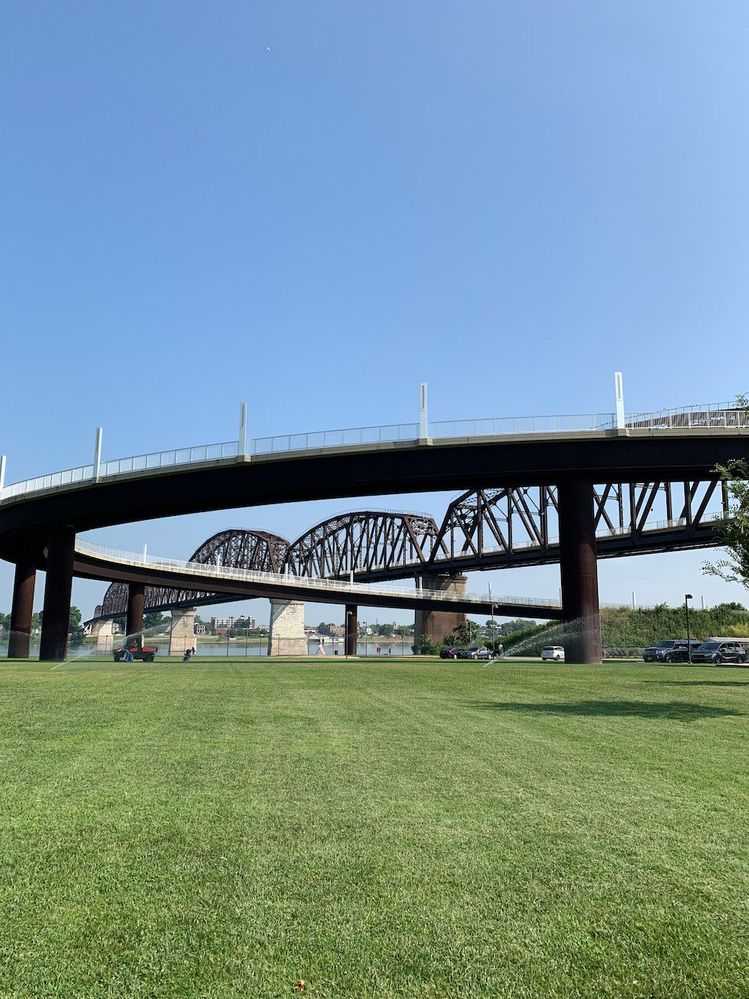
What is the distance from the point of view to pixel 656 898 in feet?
16.4

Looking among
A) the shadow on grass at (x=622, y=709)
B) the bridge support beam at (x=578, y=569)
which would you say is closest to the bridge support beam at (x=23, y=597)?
the bridge support beam at (x=578, y=569)

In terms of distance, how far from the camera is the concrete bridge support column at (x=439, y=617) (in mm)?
127750

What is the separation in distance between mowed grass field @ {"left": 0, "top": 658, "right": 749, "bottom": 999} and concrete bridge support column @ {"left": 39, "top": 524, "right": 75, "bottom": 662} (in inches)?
1773

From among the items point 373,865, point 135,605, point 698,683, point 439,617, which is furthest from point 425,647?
point 373,865

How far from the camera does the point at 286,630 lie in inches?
4616

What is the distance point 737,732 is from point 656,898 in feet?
29.1

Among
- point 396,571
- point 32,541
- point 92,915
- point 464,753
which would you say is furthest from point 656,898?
point 396,571

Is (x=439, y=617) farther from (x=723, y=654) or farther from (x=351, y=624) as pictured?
(x=723, y=654)

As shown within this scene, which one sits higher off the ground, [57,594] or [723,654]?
[57,594]

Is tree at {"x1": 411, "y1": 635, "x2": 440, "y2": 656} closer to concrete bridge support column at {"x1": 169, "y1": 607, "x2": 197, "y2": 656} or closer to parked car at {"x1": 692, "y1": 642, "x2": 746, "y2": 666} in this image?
concrete bridge support column at {"x1": 169, "y1": 607, "x2": 197, "y2": 656}

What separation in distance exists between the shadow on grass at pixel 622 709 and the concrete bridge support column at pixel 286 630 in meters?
98.7

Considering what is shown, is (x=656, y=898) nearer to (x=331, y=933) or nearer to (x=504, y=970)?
(x=504, y=970)

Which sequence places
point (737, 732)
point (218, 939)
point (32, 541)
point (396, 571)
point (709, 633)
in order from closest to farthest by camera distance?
point (218, 939) → point (737, 732) → point (32, 541) → point (709, 633) → point (396, 571)

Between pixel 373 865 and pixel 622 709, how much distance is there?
1183cm
